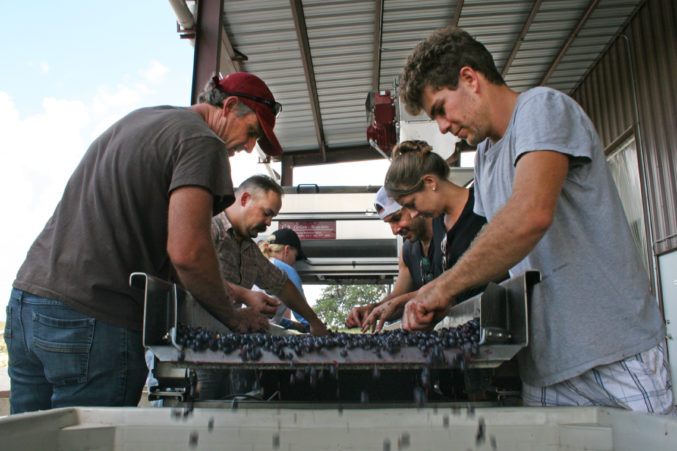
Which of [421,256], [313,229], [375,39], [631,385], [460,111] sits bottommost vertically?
[631,385]

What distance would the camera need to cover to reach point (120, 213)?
1537 millimetres

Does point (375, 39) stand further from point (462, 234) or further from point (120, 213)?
point (120, 213)

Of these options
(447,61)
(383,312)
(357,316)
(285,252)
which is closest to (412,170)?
(383,312)

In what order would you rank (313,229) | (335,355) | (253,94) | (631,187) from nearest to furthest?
(335,355)
(253,94)
(313,229)
(631,187)

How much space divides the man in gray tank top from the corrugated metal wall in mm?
4424

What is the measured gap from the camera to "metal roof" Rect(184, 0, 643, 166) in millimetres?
5656

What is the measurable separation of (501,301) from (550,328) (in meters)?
0.14

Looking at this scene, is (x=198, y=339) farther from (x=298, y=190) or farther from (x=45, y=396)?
(x=298, y=190)

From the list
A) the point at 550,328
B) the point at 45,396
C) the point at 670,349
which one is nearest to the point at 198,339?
the point at 45,396

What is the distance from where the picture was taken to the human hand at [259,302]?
2.48 m

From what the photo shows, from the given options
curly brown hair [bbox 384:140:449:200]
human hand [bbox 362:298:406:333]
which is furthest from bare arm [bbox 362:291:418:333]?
curly brown hair [bbox 384:140:449:200]

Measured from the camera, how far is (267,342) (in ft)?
4.09

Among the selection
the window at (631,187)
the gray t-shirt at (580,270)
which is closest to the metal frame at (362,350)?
the gray t-shirt at (580,270)

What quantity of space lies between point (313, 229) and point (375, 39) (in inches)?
108
